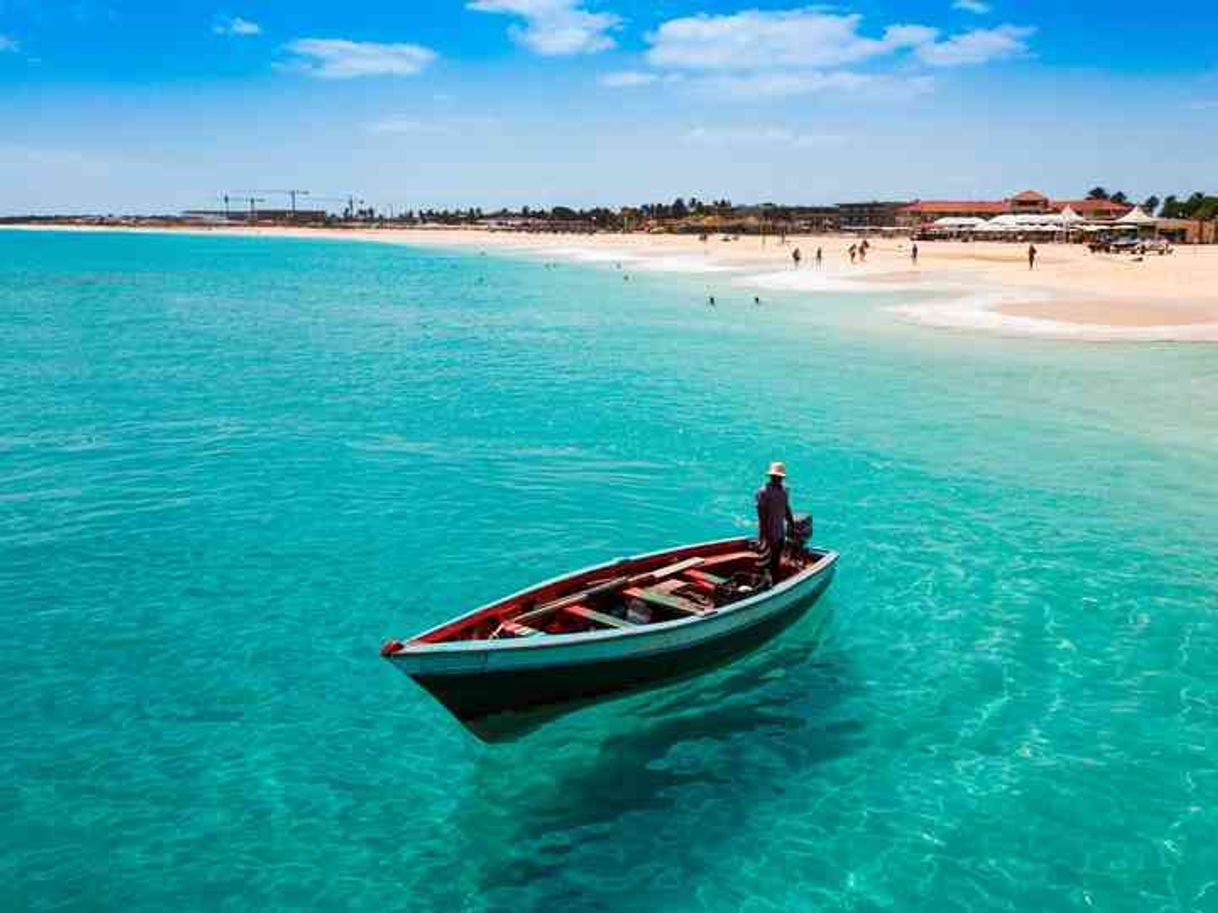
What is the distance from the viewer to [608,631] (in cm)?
1043

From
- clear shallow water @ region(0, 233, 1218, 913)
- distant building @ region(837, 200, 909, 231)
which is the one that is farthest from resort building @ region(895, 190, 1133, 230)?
clear shallow water @ region(0, 233, 1218, 913)

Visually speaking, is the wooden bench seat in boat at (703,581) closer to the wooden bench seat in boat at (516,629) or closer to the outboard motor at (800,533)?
the outboard motor at (800,533)

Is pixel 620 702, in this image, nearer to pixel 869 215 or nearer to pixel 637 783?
pixel 637 783

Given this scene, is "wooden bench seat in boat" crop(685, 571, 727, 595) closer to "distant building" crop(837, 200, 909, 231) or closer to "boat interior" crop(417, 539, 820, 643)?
"boat interior" crop(417, 539, 820, 643)

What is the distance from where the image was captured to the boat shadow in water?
8773 millimetres

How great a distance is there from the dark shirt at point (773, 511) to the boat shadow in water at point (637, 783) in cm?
173

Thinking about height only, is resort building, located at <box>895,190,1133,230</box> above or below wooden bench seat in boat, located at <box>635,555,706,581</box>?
above

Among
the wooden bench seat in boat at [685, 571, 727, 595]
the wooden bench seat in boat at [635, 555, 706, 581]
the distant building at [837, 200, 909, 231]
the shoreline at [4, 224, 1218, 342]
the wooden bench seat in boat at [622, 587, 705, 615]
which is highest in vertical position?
the distant building at [837, 200, 909, 231]

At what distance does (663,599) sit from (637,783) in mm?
2584

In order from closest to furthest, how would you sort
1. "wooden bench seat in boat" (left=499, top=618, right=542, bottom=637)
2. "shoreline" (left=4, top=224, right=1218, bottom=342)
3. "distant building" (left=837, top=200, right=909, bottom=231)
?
"wooden bench seat in boat" (left=499, top=618, right=542, bottom=637) < "shoreline" (left=4, top=224, right=1218, bottom=342) < "distant building" (left=837, top=200, right=909, bottom=231)

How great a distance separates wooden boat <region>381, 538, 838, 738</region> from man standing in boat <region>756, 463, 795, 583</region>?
333 millimetres

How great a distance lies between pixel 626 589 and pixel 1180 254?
272 feet

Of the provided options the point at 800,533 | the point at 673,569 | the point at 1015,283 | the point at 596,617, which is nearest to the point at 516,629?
the point at 596,617

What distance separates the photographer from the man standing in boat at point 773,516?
41.8ft
